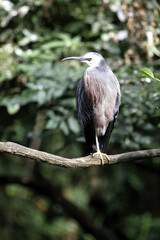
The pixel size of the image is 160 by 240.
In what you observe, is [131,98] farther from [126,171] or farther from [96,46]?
[126,171]

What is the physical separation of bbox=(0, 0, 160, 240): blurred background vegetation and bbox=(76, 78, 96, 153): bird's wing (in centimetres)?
12

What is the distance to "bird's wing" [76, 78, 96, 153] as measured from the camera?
9.53 ft

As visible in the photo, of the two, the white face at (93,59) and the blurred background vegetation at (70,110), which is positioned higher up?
the white face at (93,59)

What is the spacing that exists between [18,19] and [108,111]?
1.68m

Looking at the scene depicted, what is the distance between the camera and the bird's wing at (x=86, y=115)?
2906 mm

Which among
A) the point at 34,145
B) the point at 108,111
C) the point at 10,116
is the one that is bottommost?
the point at 34,145

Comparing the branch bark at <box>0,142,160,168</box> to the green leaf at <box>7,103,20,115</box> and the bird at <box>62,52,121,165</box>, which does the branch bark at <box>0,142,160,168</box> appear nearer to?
the bird at <box>62,52,121,165</box>

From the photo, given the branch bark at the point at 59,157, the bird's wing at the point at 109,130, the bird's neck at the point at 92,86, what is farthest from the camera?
the bird's wing at the point at 109,130

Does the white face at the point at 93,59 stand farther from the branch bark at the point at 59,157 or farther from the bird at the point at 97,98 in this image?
the branch bark at the point at 59,157

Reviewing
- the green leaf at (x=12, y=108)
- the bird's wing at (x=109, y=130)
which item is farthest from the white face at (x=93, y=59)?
the green leaf at (x=12, y=108)

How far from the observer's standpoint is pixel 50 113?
3332 millimetres

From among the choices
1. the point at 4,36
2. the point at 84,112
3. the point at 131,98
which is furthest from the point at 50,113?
the point at 4,36

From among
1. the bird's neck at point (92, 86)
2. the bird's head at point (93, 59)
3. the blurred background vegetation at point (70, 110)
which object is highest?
the bird's head at point (93, 59)

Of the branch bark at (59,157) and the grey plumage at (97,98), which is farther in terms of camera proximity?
the grey plumage at (97,98)
